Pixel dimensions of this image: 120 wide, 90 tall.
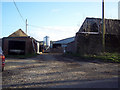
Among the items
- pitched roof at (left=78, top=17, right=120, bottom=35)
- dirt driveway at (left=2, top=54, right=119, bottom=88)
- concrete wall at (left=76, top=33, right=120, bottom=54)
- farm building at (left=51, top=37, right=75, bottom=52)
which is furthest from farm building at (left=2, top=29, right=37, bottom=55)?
farm building at (left=51, top=37, right=75, bottom=52)

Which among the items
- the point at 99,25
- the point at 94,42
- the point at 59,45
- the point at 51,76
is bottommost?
the point at 51,76

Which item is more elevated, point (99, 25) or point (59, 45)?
point (99, 25)

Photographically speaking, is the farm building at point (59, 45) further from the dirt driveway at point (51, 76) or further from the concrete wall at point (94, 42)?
the dirt driveway at point (51, 76)

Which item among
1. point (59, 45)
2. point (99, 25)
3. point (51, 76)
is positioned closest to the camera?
point (51, 76)

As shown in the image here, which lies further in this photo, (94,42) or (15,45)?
(15,45)

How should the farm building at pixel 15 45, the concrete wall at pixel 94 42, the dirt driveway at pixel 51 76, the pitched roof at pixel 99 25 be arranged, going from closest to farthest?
the dirt driveway at pixel 51 76, the concrete wall at pixel 94 42, the farm building at pixel 15 45, the pitched roof at pixel 99 25

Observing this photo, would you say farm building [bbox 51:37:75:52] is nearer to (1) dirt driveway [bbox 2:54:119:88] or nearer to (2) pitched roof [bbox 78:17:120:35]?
(2) pitched roof [bbox 78:17:120:35]

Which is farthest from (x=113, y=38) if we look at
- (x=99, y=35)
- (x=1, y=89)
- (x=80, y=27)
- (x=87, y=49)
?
(x=1, y=89)

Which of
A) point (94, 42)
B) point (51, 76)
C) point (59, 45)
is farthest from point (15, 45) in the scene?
point (59, 45)

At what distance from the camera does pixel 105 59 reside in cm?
1227

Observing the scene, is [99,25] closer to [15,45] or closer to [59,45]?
[15,45]

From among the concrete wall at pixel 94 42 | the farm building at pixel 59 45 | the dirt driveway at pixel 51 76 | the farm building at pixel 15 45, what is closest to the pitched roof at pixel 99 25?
the concrete wall at pixel 94 42

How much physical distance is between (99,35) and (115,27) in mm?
5144

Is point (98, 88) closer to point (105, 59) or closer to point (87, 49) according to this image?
point (105, 59)
